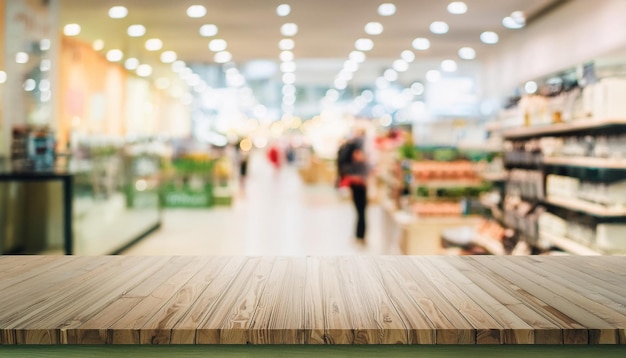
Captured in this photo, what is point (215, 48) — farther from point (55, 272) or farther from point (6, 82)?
point (55, 272)

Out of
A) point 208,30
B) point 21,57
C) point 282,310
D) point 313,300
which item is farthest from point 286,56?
point 282,310

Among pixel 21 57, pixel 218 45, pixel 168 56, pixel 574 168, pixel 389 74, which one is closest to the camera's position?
pixel 574 168

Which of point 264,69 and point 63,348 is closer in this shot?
point 63,348

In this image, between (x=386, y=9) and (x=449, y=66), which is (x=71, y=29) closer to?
(x=386, y=9)

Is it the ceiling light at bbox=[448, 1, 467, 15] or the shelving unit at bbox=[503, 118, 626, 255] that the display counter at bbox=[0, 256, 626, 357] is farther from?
the ceiling light at bbox=[448, 1, 467, 15]

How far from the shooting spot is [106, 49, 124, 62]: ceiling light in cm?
959

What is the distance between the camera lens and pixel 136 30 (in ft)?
32.0

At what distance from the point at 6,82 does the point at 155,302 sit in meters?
6.10

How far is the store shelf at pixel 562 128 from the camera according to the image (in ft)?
14.3

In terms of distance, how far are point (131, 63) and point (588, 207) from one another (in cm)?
796

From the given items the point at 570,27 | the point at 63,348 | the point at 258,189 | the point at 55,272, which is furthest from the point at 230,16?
the point at 258,189

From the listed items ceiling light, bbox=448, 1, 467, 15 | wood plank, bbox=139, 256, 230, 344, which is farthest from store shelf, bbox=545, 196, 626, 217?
ceiling light, bbox=448, 1, 467, 15

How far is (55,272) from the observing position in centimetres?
224

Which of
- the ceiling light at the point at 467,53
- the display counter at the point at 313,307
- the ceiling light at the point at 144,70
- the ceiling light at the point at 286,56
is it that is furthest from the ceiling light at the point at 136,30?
the display counter at the point at 313,307
